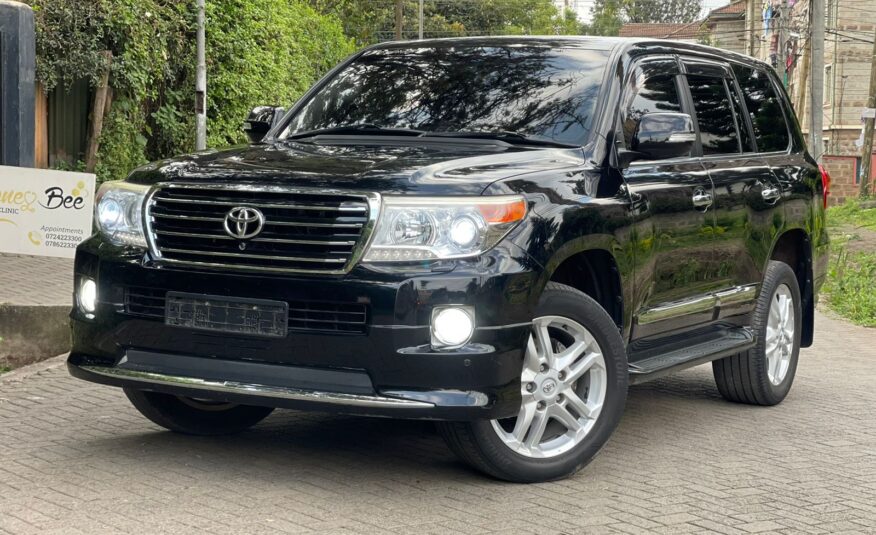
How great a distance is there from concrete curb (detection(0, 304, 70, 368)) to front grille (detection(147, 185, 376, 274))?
3244 millimetres

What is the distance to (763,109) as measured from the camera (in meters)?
7.94

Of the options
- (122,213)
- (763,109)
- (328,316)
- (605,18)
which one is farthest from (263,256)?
(605,18)

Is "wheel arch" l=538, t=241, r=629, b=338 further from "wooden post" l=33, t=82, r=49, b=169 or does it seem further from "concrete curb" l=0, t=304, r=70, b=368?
"wooden post" l=33, t=82, r=49, b=169

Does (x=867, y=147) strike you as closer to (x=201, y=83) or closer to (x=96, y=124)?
(x=201, y=83)

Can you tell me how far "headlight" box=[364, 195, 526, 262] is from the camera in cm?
501

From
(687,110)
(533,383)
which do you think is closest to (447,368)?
(533,383)

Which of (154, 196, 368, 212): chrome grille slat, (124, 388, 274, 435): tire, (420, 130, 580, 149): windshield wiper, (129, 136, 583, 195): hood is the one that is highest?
(420, 130, 580, 149): windshield wiper

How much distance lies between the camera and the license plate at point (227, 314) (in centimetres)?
510

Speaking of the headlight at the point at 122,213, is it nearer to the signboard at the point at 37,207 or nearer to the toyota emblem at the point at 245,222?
the toyota emblem at the point at 245,222

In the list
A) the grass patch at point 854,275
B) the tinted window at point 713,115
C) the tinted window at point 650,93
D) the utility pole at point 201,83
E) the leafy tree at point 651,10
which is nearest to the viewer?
the tinted window at point 650,93

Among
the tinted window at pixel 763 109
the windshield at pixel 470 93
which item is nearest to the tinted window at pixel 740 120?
the tinted window at pixel 763 109

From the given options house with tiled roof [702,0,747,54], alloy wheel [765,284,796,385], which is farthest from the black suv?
house with tiled roof [702,0,747,54]

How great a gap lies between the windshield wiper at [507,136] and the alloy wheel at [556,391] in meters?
0.93

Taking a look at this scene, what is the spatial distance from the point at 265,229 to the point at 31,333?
378cm
